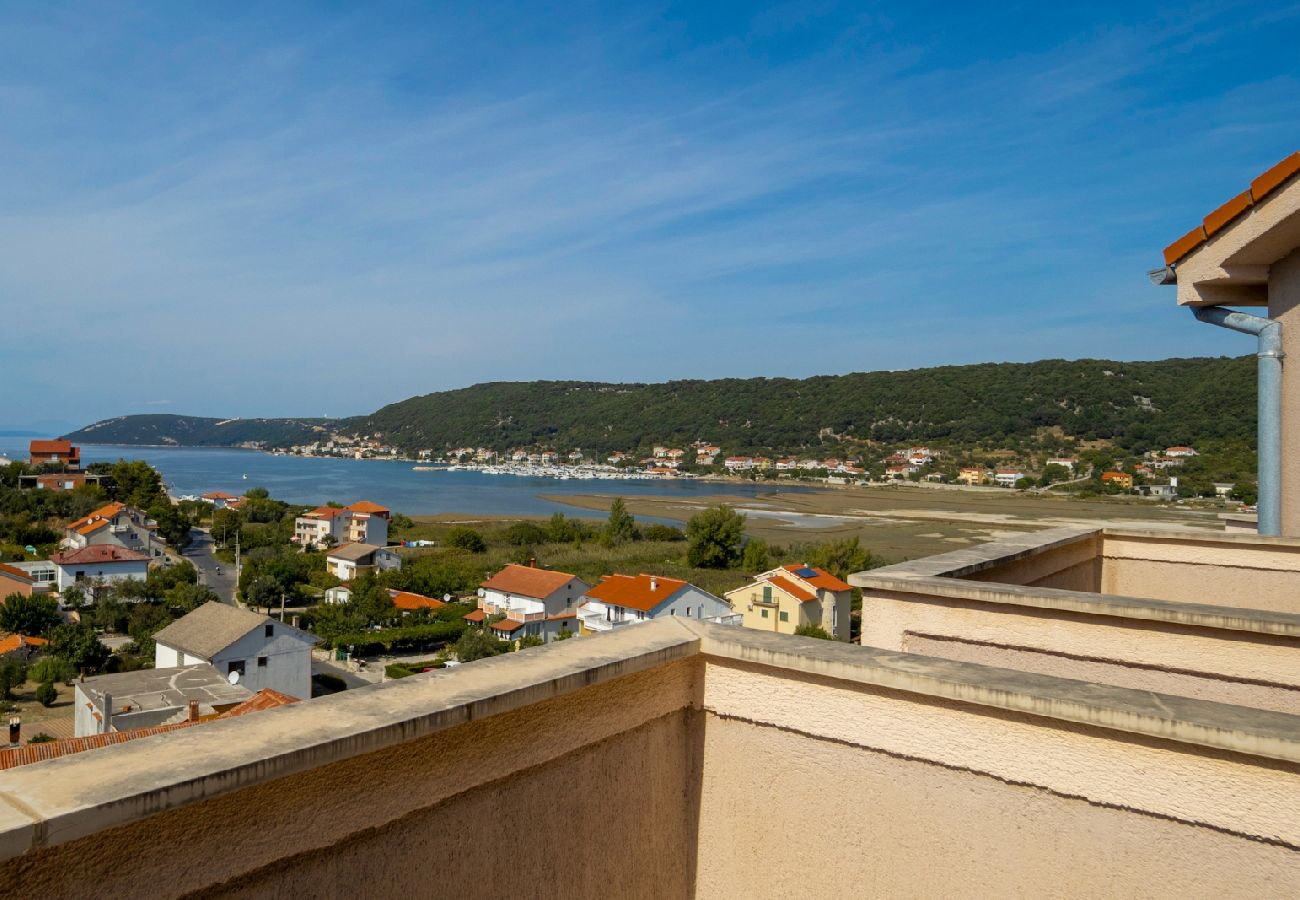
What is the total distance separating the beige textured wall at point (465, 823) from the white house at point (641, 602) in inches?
937

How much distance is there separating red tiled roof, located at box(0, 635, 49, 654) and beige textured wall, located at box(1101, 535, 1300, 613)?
1039 inches

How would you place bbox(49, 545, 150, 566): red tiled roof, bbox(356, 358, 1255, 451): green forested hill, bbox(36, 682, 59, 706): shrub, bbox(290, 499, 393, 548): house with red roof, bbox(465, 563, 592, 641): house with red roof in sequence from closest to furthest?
bbox(36, 682, 59, 706): shrub < bbox(465, 563, 592, 641): house with red roof < bbox(49, 545, 150, 566): red tiled roof < bbox(290, 499, 393, 548): house with red roof < bbox(356, 358, 1255, 451): green forested hill

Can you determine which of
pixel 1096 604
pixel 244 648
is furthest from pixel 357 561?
pixel 1096 604

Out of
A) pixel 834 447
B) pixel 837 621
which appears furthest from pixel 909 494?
pixel 837 621

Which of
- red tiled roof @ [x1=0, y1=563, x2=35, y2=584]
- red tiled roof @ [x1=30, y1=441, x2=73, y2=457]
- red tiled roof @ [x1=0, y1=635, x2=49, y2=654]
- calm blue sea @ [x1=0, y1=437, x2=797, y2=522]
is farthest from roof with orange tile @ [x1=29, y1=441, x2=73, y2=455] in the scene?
red tiled roof @ [x1=0, y1=635, x2=49, y2=654]

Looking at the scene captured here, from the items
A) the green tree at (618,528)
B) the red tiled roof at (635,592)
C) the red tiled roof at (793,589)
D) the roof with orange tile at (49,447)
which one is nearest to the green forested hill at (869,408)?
the green tree at (618,528)

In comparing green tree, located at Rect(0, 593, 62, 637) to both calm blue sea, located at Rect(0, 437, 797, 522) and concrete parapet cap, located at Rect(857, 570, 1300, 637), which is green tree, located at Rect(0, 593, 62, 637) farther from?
calm blue sea, located at Rect(0, 437, 797, 522)

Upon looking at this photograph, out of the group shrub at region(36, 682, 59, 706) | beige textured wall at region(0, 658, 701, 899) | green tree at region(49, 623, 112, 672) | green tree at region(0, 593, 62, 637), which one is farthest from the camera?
green tree at region(0, 593, 62, 637)

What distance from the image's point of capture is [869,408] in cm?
11144

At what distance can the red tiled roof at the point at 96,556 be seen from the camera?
1238 inches

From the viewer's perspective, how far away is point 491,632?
2639 cm

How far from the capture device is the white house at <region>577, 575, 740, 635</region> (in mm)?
26141

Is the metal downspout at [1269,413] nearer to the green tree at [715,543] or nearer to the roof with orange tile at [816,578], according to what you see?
the roof with orange tile at [816,578]

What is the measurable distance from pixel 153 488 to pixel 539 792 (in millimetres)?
63528
